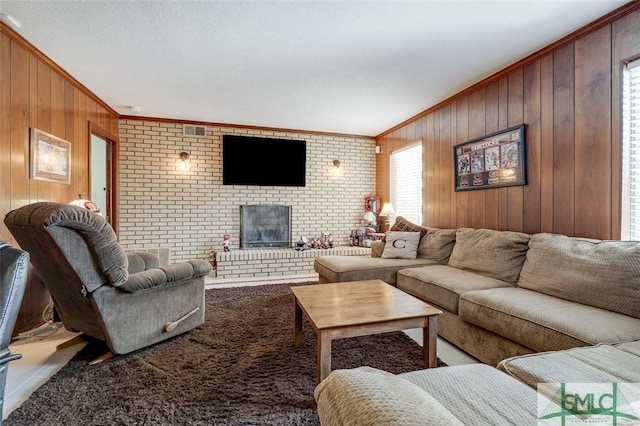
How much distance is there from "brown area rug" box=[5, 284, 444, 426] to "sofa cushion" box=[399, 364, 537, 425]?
2.35 feet

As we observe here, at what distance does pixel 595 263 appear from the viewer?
179 centimetres

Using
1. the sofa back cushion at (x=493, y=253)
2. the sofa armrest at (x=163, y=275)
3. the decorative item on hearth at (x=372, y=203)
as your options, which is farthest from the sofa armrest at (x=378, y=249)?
the sofa armrest at (x=163, y=275)

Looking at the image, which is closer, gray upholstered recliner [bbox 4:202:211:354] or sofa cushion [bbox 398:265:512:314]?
gray upholstered recliner [bbox 4:202:211:354]

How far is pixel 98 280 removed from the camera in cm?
181

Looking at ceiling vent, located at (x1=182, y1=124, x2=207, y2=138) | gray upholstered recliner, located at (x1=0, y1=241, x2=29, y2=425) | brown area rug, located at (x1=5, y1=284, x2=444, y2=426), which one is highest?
ceiling vent, located at (x1=182, y1=124, x2=207, y2=138)

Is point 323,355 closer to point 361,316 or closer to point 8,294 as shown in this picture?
point 361,316

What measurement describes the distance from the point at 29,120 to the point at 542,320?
4012 mm

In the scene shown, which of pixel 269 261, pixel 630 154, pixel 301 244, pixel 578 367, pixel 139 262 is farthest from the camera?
pixel 301 244

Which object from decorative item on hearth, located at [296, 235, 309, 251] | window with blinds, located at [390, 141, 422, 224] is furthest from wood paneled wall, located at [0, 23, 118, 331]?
window with blinds, located at [390, 141, 422, 224]

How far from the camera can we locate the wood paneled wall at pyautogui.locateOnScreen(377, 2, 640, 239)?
6.81ft

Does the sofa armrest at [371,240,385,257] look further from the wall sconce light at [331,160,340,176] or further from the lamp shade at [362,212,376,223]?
the wall sconce light at [331,160,340,176]

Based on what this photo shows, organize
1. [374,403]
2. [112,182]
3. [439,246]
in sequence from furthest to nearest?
[112,182]
[439,246]
[374,403]

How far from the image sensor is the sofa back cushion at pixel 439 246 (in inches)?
124

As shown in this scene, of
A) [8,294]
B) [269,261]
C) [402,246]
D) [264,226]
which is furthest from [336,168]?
[8,294]
